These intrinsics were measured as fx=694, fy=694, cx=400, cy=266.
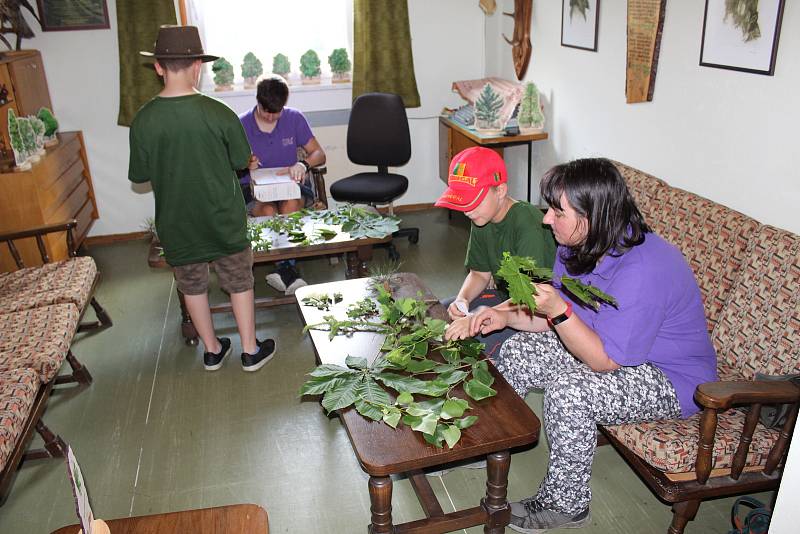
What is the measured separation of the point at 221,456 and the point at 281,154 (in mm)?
2374

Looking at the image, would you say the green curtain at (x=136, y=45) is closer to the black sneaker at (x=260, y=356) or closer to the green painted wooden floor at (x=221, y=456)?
the green painted wooden floor at (x=221, y=456)

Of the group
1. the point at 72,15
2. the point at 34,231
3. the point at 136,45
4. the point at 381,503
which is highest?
the point at 72,15

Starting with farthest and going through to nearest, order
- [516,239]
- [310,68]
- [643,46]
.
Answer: [310,68] → [643,46] → [516,239]

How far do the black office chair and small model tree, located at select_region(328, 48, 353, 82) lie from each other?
0.60 m

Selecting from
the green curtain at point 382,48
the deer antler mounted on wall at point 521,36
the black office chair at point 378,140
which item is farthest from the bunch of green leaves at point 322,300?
the green curtain at point 382,48

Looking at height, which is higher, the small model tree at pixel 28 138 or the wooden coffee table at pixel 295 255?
the small model tree at pixel 28 138

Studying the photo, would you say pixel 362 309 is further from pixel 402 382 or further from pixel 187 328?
pixel 187 328

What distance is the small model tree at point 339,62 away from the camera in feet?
18.8

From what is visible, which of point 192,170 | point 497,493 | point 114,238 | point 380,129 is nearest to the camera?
point 497,493

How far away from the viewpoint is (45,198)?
14.3ft

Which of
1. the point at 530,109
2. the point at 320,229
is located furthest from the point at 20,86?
the point at 530,109

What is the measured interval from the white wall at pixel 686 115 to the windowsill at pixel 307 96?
5.70 feet

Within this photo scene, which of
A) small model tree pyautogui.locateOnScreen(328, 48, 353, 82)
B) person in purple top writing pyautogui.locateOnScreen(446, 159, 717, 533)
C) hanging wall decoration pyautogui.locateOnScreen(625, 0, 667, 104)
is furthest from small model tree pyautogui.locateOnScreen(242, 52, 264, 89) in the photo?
person in purple top writing pyautogui.locateOnScreen(446, 159, 717, 533)

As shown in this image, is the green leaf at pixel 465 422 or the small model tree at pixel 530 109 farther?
the small model tree at pixel 530 109
